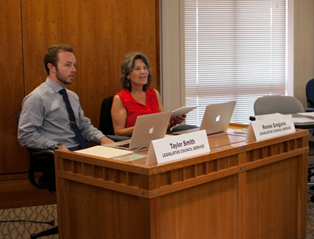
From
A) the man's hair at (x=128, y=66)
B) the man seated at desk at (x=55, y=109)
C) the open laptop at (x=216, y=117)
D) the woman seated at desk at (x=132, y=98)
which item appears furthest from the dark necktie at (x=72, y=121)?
the open laptop at (x=216, y=117)

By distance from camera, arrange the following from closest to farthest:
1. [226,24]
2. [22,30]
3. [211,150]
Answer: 1. [211,150]
2. [22,30]
3. [226,24]

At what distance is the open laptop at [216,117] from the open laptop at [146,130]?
0.35 metres

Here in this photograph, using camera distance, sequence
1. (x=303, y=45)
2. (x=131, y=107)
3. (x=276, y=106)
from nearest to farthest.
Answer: (x=131, y=107)
(x=276, y=106)
(x=303, y=45)

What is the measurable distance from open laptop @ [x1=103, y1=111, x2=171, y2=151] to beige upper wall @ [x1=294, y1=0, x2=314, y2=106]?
3858 millimetres

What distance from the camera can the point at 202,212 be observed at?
2426 mm

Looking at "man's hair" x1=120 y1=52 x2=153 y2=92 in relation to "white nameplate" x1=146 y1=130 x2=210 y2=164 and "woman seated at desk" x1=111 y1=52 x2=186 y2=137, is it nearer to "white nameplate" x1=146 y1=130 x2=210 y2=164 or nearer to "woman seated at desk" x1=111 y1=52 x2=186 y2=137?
"woman seated at desk" x1=111 y1=52 x2=186 y2=137

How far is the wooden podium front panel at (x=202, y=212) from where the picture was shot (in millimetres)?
2242

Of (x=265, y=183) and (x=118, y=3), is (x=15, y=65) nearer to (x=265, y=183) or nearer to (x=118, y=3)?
(x=118, y=3)

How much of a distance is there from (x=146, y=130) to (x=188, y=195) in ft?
1.57

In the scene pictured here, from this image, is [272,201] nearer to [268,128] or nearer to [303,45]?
[268,128]

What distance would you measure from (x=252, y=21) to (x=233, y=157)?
3766 mm

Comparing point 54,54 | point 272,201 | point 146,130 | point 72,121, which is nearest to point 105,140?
point 72,121

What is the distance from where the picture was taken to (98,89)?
4383 millimetres

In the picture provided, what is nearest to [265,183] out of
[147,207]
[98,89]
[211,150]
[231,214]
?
[231,214]
